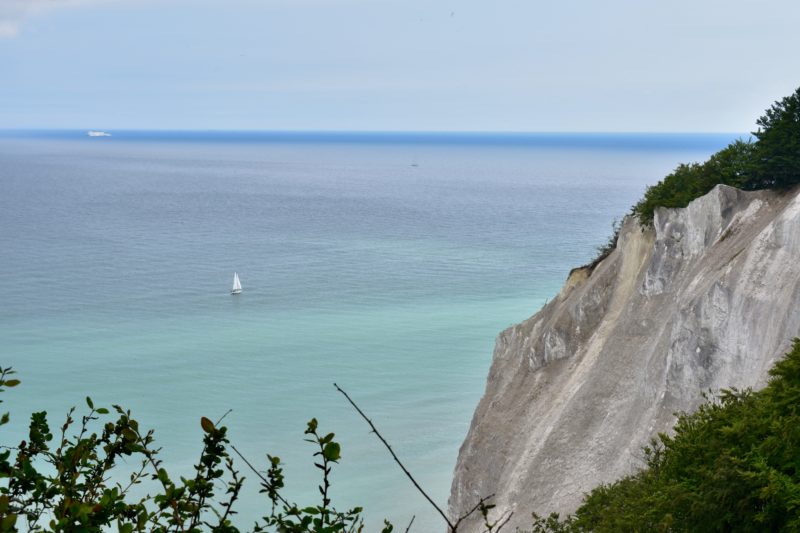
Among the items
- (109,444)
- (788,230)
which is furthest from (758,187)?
(109,444)

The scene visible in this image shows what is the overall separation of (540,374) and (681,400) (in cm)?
747

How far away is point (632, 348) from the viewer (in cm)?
3045

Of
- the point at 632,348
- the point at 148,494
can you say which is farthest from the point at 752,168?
the point at 148,494

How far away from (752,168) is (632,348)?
774 cm

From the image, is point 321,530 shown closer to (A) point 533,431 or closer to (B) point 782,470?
(B) point 782,470

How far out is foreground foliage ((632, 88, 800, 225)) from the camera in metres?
30.6

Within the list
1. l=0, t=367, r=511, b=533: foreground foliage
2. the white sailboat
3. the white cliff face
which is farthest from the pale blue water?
l=0, t=367, r=511, b=533: foreground foliage

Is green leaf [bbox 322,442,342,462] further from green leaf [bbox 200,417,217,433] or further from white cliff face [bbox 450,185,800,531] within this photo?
white cliff face [bbox 450,185,800,531]

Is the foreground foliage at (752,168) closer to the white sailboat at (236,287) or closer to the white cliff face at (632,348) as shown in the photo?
the white cliff face at (632,348)

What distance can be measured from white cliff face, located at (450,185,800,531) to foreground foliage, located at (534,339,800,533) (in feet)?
18.4

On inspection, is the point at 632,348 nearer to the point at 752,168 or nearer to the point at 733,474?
the point at 752,168

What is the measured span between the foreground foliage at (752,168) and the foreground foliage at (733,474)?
12.9 meters

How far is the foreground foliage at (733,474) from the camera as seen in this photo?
15.5 m

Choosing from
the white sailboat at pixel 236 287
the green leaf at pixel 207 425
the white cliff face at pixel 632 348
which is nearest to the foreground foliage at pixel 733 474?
the white cliff face at pixel 632 348
